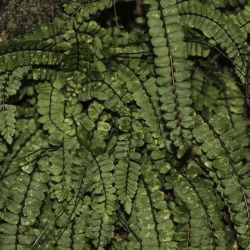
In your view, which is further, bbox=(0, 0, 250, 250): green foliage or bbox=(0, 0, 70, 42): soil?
bbox=(0, 0, 70, 42): soil

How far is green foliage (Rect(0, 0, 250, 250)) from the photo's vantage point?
134 inches

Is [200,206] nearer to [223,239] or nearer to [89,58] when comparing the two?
[223,239]

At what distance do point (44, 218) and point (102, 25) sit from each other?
Result: 1.53 metres

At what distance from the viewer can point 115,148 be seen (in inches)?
137

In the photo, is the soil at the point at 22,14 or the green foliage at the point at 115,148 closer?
the green foliage at the point at 115,148

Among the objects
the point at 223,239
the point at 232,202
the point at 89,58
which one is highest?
the point at 89,58

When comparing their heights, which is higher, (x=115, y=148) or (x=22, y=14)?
(x=22, y=14)

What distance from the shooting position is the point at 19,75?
11.4 ft

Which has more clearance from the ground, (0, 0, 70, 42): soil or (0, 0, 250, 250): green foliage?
(0, 0, 70, 42): soil

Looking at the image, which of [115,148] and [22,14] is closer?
[115,148]

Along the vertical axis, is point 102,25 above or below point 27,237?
above

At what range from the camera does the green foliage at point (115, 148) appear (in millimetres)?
Answer: 3406

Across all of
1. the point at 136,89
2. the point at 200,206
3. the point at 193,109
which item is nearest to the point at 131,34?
the point at 136,89

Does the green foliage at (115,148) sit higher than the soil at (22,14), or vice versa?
the soil at (22,14)
